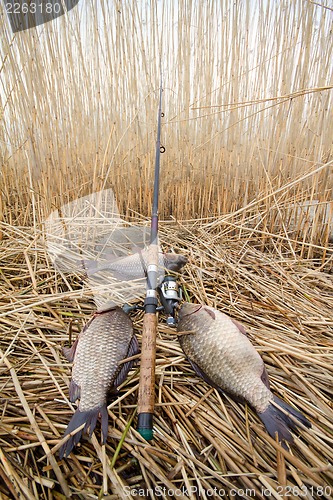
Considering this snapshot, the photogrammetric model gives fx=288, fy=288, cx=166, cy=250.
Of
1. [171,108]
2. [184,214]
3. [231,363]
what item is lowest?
[184,214]

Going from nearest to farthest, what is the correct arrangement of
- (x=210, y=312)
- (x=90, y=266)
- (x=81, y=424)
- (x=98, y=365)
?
1. (x=81, y=424)
2. (x=98, y=365)
3. (x=210, y=312)
4. (x=90, y=266)

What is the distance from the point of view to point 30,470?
2.57ft

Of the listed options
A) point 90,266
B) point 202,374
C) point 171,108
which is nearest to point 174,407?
point 202,374

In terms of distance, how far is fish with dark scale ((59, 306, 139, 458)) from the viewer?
857mm

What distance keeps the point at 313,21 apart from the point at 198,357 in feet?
7.49

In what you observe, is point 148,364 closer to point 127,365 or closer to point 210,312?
point 127,365

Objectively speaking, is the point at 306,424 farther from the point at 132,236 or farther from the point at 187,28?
the point at 187,28

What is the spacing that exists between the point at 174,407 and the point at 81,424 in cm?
30

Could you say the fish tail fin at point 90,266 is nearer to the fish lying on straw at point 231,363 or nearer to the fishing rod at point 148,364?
the fishing rod at point 148,364

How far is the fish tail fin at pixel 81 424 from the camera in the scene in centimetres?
81

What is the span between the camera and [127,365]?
1.01 meters

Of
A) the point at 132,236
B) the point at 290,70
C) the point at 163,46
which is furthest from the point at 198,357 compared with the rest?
the point at 163,46

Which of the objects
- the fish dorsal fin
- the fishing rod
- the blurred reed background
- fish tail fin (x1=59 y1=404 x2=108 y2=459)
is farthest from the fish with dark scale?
the blurred reed background

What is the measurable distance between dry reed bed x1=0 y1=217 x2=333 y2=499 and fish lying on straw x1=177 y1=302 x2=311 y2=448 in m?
0.05
